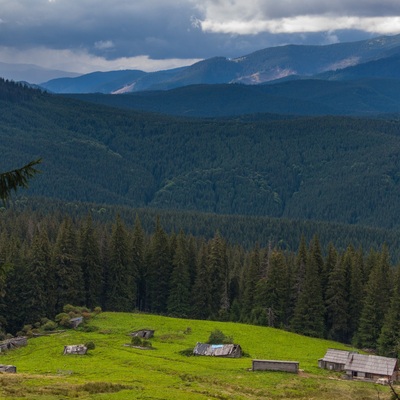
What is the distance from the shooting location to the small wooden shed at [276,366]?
82438mm

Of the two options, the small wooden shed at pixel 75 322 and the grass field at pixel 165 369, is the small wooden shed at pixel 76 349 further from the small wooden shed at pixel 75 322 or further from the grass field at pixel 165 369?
the small wooden shed at pixel 75 322

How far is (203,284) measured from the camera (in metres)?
124

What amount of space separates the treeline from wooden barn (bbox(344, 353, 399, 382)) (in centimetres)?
1536

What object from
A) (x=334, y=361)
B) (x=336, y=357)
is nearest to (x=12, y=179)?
(x=334, y=361)

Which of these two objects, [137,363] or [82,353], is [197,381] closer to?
[137,363]

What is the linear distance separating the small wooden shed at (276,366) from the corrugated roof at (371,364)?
639cm

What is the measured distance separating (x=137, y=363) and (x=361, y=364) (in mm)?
23340

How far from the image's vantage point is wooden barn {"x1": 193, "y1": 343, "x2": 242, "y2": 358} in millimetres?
91062

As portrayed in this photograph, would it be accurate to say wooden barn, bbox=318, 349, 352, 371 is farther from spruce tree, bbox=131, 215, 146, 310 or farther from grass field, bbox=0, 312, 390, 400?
spruce tree, bbox=131, 215, 146, 310

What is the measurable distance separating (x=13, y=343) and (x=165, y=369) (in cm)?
2273

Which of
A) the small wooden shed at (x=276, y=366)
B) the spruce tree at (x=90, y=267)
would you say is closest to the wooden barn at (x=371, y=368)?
the small wooden shed at (x=276, y=366)

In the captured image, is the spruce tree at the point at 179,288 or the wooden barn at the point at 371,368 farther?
the spruce tree at the point at 179,288

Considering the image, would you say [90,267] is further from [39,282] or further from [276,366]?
[276,366]

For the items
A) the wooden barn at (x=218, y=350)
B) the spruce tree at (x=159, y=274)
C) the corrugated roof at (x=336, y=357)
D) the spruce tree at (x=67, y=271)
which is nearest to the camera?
the corrugated roof at (x=336, y=357)
